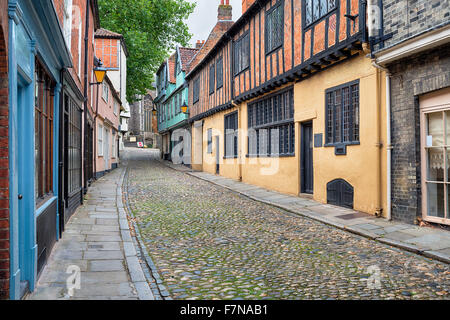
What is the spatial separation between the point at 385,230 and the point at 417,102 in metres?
2.55

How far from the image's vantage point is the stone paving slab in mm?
5586

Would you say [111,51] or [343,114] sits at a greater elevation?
[111,51]

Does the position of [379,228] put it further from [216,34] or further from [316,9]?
[216,34]

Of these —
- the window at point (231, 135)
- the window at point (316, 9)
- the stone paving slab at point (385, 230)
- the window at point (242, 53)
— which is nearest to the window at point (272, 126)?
the window at point (242, 53)

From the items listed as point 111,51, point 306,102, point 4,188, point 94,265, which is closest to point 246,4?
point 306,102

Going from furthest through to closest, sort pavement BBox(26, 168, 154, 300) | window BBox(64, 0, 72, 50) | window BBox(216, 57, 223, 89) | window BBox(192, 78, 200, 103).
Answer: window BBox(192, 78, 200, 103)
window BBox(216, 57, 223, 89)
window BBox(64, 0, 72, 50)
pavement BBox(26, 168, 154, 300)

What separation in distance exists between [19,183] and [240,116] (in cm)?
1300

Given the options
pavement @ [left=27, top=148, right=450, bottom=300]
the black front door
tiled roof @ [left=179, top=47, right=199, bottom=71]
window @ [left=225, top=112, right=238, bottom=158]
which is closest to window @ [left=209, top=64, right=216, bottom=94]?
window @ [left=225, top=112, right=238, bottom=158]

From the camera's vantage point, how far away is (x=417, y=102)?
717 cm

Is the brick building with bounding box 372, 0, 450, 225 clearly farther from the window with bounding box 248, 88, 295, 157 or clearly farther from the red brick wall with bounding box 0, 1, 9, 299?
the red brick wall with bounding box 0, 1, 9, 299

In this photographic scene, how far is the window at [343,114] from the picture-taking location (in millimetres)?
8742

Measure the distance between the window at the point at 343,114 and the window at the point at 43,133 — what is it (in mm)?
6404

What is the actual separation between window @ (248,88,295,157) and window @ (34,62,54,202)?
24.8ft

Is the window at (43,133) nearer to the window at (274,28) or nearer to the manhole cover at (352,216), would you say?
the manhole cover at (352,216)
